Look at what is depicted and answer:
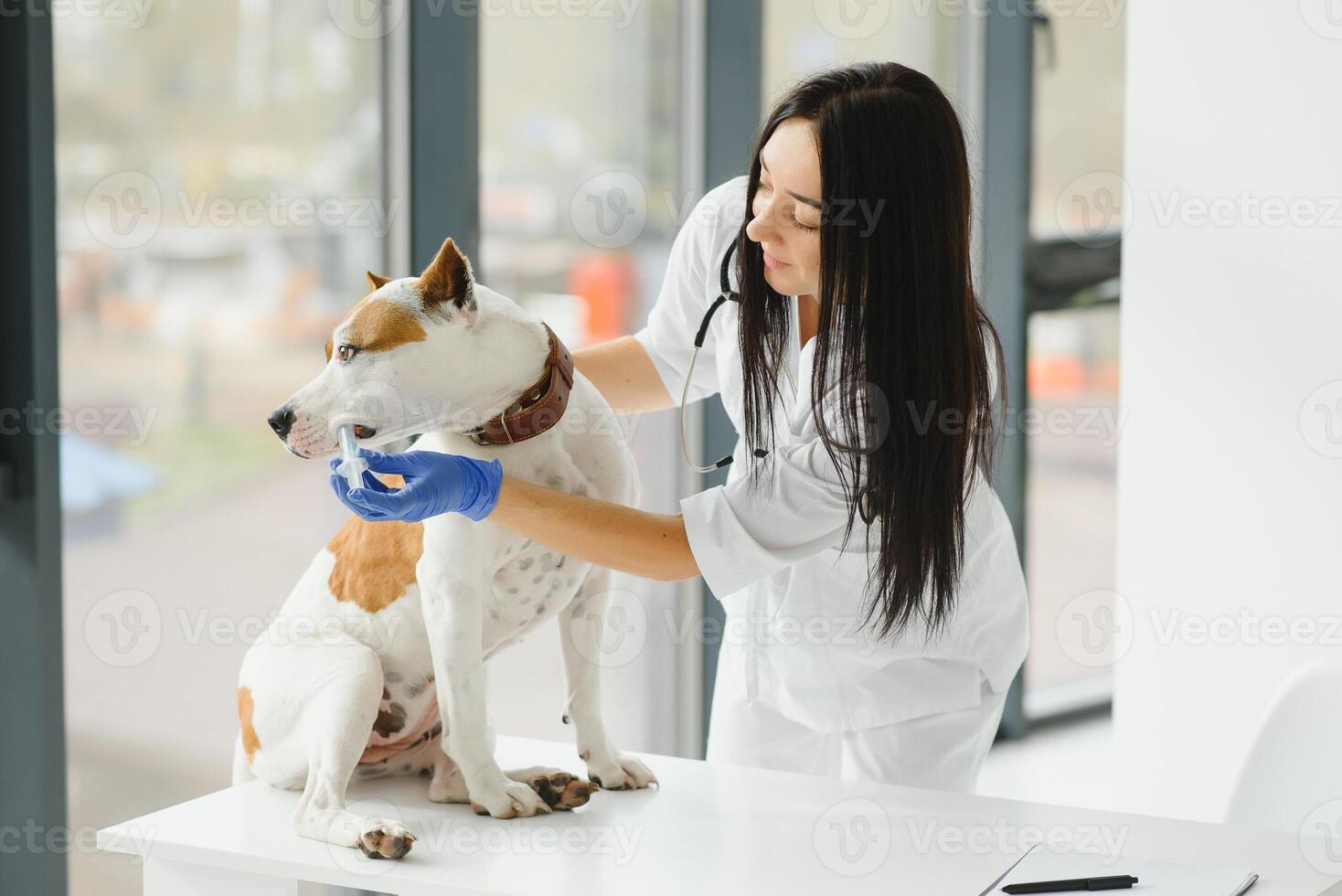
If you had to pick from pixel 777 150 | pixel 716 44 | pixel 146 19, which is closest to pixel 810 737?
pixel 777 150

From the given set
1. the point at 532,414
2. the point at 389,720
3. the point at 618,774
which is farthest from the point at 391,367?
the point at 618,774

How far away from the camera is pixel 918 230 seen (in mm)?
1422

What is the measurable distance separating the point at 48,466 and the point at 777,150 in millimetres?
1131

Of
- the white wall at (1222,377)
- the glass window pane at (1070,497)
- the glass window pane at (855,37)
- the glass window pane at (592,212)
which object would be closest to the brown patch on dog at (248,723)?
the glass window pane at (592,212)

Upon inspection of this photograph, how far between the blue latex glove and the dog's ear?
15cm

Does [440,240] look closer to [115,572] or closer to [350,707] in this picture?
[115,572]

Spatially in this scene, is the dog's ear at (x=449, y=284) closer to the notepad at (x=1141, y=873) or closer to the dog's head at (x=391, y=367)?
the dog's head at (x=391, y=367)

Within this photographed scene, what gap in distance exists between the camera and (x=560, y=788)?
4.57 feet

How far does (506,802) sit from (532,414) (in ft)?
1.32

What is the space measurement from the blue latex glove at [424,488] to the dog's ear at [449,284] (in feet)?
0.48

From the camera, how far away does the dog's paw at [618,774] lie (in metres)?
1.47

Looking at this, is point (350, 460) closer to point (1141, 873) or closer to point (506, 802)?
point (506, 802)

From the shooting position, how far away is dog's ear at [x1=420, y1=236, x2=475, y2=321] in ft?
4.25

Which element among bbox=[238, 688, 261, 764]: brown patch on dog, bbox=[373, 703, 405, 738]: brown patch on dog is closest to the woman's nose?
bbox=[373, 703, 405, 738]: brown patch on dog
